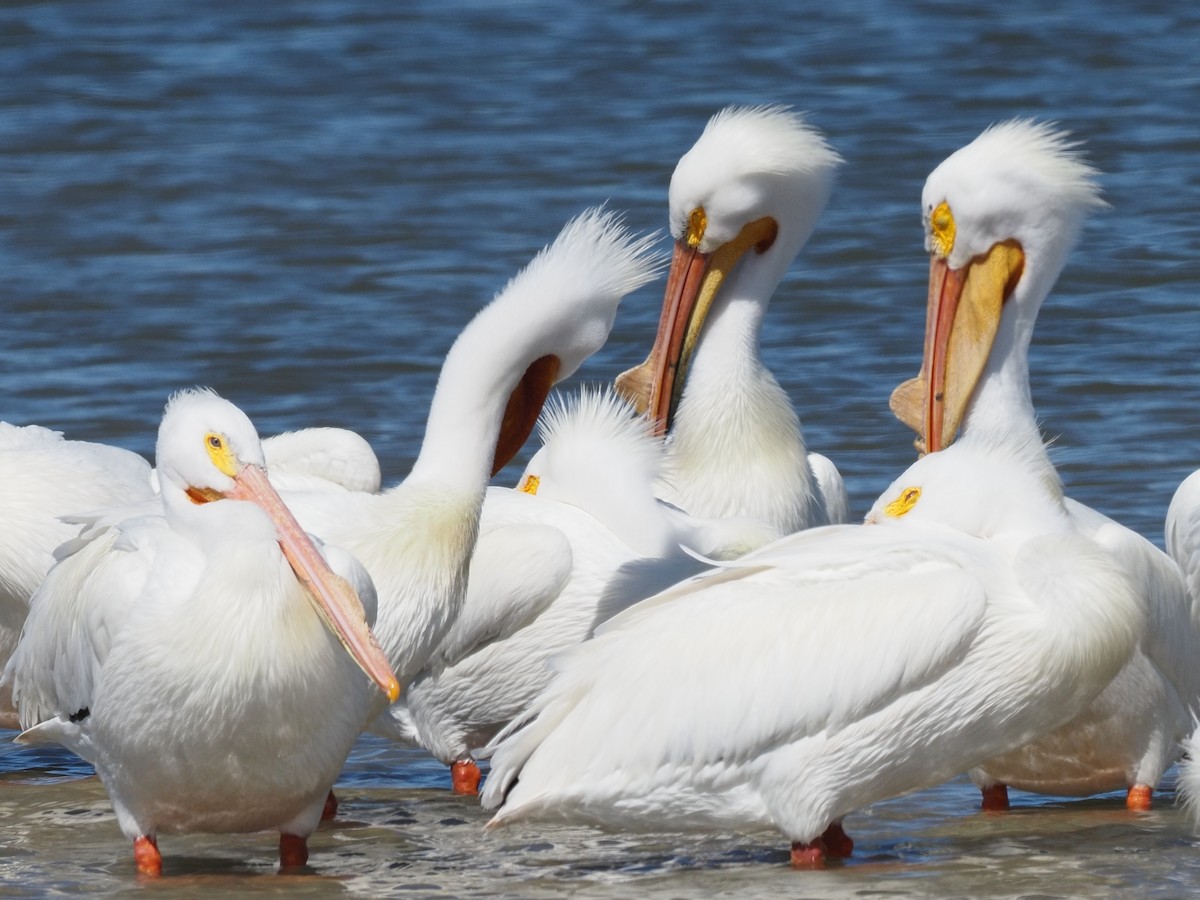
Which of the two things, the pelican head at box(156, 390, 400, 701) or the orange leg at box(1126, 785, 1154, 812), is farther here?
the orange leg at box(1126, 785, 1154, 812)

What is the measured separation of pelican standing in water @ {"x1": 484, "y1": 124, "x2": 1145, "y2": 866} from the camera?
14.8ft

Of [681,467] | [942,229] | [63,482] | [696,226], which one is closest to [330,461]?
[63,482]

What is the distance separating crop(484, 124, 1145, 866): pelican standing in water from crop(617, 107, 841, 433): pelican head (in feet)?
4.54

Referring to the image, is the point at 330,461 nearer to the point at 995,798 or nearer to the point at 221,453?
the point at 221,453

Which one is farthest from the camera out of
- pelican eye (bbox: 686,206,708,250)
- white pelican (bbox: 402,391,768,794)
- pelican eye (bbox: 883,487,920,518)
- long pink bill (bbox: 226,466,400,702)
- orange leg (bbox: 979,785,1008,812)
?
pelican eye (bbox: 686,206,708,250)

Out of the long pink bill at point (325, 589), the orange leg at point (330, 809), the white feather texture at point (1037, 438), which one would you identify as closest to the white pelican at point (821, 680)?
→ the white feather texture at point (1037, 438)

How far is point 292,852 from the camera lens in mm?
4781

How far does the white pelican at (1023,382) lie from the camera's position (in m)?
5.18

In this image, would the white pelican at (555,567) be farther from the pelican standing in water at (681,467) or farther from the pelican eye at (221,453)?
the pelican eye at (221,453)

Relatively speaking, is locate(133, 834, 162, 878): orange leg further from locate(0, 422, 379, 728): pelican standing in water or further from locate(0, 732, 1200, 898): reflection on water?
locate(0, 422, 379, 728): pelican standing in water

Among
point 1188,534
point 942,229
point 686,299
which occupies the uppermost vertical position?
point 942,229

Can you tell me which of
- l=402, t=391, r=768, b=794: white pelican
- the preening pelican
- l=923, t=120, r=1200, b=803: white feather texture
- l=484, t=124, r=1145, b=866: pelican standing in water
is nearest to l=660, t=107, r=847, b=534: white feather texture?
l=402, t=391, r=768, b=794: white pelican

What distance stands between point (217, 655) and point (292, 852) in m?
0.57

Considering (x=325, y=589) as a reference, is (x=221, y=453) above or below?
above
